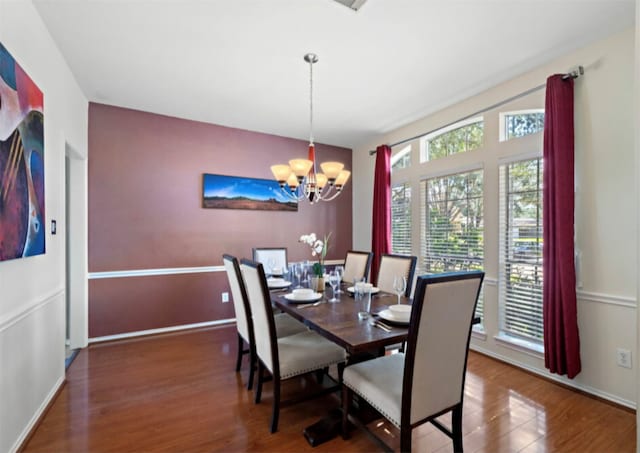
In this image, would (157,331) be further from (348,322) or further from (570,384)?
(570,384)

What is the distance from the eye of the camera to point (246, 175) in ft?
13.8

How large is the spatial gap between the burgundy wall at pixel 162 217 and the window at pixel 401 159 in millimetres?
1627

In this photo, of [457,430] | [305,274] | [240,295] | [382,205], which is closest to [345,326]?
[457,430]

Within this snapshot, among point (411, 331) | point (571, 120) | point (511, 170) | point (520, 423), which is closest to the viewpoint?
A: point (411, 331)

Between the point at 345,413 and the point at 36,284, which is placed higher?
the point at 36,284

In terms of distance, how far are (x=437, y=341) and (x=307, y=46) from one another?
2237 millimetres

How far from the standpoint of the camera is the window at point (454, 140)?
3.25 m

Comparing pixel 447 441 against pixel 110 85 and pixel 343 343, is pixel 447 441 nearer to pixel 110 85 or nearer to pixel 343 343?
pixel 343 343

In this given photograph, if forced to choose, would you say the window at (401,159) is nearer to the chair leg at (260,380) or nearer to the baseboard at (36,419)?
the chair leg at (260,380)

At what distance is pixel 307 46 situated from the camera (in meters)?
2.37

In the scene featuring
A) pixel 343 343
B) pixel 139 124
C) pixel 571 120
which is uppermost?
pixel 139 124

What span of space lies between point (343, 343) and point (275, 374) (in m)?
0.66

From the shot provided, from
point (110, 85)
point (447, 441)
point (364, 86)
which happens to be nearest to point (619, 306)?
point (447, 441)

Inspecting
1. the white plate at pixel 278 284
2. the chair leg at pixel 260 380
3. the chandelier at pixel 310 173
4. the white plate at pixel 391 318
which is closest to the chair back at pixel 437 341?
the white plate at pixel 391 318
